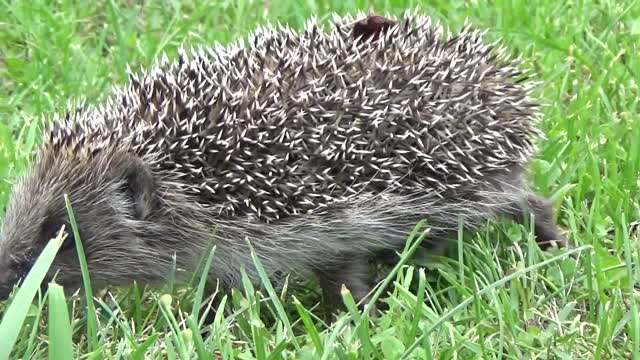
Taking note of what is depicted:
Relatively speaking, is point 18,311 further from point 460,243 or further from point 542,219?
point 542,219

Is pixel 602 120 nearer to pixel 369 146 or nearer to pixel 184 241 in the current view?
pixel 369 146

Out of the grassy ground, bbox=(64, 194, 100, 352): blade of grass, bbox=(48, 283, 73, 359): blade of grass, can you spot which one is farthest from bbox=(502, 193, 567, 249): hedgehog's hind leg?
bbox=(48, 283, 73, 359): blade of grass

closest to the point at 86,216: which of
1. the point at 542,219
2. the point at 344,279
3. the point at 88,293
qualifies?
the point at 88,293

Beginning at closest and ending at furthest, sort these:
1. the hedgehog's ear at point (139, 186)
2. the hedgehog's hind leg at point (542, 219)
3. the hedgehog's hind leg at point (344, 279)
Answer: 1. the hedgehog's ear at point (139, 186)
2. the hedgehog's hind leg at point (344, 279)
3. the hedgehog's hind leg at point (542, 219)

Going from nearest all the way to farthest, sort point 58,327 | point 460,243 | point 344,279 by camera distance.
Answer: point 58,327, point 460,243, point 344,279

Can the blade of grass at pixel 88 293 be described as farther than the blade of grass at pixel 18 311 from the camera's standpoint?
Yes

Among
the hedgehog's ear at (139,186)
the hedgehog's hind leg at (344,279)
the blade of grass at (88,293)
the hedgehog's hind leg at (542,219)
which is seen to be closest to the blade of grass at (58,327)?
the blade of grass at (88,293)

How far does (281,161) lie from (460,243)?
79 centimetres

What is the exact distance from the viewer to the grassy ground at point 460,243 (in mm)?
3939

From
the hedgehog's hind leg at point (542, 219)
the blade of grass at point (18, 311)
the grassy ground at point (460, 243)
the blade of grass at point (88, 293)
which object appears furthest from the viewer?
the hedgehog's hind leg at point (542, 219)

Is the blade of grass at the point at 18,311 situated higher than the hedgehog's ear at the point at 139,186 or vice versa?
the hedgehog's ear at the point at 139,186

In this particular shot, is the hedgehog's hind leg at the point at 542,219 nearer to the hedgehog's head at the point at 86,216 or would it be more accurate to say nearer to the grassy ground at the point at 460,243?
the grassy ground at the point at 460,243

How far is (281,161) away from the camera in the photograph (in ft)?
14.8

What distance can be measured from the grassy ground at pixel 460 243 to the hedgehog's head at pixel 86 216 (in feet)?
0.57
